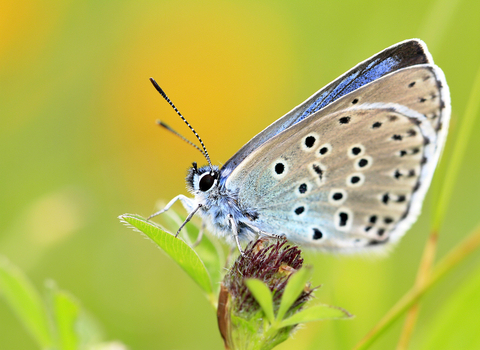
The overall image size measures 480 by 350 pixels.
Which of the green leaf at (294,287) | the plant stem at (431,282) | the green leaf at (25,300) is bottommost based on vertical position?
the plant stem at (431,282)

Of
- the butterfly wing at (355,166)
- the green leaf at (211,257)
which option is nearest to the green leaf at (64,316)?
the green leaf at (211,257)

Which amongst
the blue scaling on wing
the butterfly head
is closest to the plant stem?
the blue scaling on wing

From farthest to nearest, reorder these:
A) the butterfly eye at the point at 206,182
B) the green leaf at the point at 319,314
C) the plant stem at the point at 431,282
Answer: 1. the butterfly eye at the point at 206,182
2. the plant stem at the point at 431,282
3. the green leaf at the point at 319,314

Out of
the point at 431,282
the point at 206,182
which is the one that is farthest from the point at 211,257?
the point at 431,282

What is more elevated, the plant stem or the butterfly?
the butterfly

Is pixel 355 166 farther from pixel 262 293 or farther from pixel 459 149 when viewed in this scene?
pixel 262 293

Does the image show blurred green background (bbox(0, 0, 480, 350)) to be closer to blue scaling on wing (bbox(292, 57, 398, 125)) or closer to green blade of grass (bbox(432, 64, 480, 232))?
blue scaling on wing (bbox(292, 57, 398, 125))

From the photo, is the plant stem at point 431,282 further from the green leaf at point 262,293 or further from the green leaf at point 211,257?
the green leaf at point 211,257
